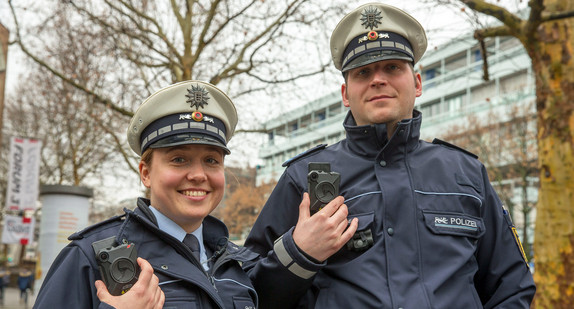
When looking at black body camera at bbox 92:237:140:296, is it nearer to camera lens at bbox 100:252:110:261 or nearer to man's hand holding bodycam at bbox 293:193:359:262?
camera lens at bbox 100:252:110:261

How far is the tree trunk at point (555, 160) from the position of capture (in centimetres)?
536

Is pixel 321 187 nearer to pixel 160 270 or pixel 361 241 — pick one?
pixel 361 241

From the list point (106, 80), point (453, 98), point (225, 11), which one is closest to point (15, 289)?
point (106, 80)

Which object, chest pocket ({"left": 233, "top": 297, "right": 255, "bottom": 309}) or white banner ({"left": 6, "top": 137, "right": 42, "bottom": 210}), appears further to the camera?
white banner ({"left": 6, "top": 137, "right": 42, "bottom": 210})

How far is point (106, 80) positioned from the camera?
12.3 meters

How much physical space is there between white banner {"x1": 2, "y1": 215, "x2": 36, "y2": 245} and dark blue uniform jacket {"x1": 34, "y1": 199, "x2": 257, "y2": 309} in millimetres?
21849

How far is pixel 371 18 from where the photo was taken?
102 inches

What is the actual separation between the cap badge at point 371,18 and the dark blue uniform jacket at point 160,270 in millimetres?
1227

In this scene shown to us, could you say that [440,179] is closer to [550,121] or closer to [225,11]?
[550,121]

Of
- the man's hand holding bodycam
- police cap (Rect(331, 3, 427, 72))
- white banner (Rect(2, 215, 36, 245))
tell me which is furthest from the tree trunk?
white banner (Rect(2, 215, 36, 245))

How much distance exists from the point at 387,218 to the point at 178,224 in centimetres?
91

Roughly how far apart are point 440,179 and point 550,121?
147 inches

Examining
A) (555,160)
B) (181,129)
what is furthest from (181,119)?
(555,160)

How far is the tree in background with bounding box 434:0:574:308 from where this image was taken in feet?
17.6
